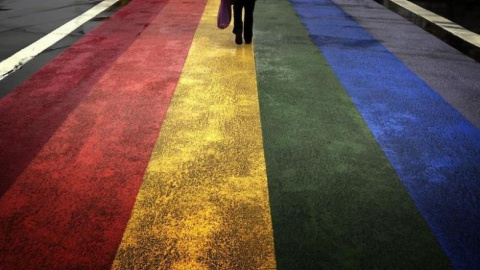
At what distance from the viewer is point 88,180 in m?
2.78

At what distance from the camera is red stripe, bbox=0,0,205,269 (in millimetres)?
2176

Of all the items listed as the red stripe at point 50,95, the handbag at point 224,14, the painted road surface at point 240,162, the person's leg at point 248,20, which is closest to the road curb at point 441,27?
→ the painted road surface at point 240,162

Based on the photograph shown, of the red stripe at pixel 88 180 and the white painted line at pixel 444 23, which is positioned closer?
the red stripe at pixel 88 180

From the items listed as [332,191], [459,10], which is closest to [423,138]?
[332,191]

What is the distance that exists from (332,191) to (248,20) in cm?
402

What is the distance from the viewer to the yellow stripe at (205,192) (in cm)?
215

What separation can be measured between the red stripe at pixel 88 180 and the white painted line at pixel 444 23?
6112mm

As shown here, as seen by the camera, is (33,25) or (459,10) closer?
(33,25)

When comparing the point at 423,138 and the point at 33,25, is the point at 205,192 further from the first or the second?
the point at 33,25

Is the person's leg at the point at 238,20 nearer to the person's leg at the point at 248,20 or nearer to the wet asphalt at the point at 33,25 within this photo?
the person's leg at the point at 248,20

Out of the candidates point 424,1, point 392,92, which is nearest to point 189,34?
point 392,92

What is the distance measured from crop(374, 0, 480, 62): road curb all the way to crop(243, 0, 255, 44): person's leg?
385cm

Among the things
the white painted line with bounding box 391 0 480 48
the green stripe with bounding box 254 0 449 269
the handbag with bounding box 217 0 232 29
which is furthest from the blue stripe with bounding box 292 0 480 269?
the white painted line with bounding box 391 0 480 48

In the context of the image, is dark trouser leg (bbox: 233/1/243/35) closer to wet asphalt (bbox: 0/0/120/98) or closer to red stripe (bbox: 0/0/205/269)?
red stripe (bbox: 0/0/205/269)
